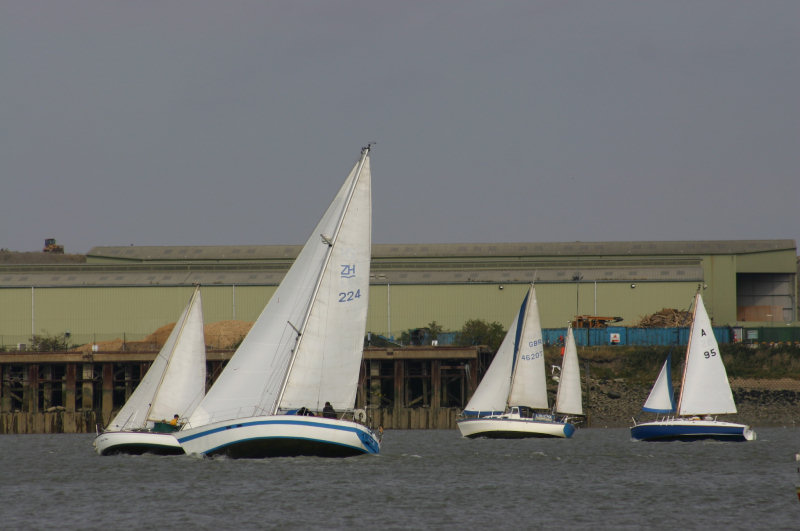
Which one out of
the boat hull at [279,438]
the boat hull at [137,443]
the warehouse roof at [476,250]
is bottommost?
the boat hull at [137,443]

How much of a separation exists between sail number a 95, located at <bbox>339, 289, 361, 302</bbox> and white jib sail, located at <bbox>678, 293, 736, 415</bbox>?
79.6 feet

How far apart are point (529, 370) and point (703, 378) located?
29.3 ft

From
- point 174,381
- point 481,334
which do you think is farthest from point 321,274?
point 481,334

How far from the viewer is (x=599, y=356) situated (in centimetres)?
9419

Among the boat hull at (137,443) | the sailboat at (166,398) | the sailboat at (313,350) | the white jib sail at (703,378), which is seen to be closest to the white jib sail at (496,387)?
the white jib sail at (703,378)

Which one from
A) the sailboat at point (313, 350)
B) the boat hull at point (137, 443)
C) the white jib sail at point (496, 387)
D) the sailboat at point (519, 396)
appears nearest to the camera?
the sailboat at point (313, 350)

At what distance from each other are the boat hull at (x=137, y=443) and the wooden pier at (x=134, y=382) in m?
26.2

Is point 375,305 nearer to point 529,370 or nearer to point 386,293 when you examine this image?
point 386,293

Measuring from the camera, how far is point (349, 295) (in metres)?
45.0

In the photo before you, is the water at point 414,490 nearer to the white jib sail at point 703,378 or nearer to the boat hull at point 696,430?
A: the boat hull at point 696,430

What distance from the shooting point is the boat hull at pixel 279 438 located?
144 ft

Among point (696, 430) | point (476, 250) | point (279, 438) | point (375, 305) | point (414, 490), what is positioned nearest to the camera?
point (414, 490)

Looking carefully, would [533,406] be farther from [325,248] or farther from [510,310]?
[510,310]

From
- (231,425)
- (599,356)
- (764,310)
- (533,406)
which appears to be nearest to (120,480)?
(231,425)
